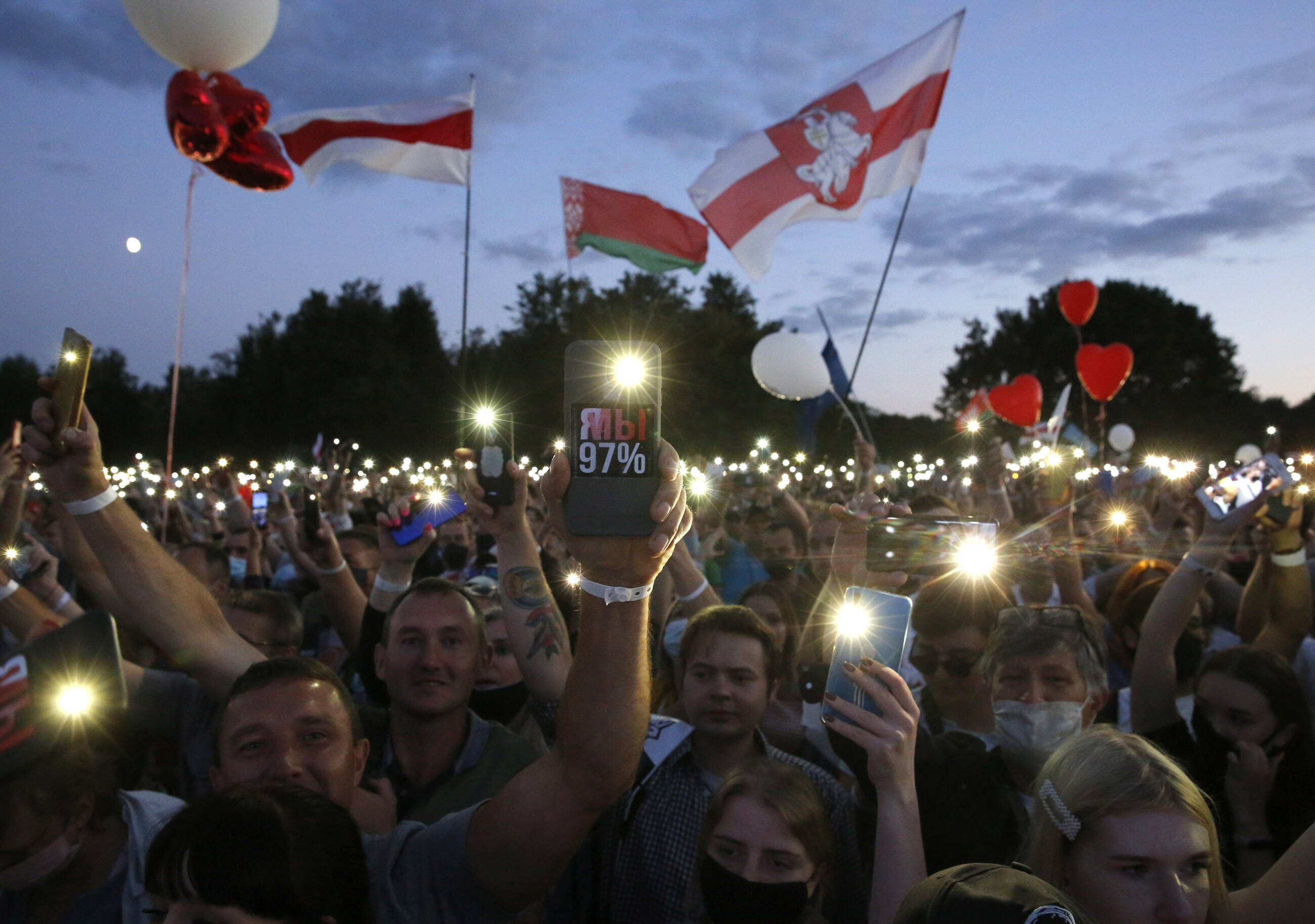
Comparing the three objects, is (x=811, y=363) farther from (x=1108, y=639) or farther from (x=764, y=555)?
(x=1108, y=639)

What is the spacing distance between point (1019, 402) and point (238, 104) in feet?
43.5

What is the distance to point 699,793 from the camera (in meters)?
2.90

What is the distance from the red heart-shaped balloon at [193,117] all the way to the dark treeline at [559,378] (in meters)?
26.7

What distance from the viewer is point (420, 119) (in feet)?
31.1

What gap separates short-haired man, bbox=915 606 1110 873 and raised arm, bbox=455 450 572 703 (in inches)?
46.1

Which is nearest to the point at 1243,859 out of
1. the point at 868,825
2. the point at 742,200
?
the point at 868,825

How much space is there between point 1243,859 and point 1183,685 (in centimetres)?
148

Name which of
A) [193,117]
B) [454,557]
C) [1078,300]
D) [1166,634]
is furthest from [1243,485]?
[1078,300]

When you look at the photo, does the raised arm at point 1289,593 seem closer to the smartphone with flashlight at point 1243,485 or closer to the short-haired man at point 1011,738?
the smartphone with flashlight at point 1243,485

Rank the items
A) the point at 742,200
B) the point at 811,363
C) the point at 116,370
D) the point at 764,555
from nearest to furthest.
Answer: the point at 764,555
the point at 742,200
the point at 811,363
the point at 116,370

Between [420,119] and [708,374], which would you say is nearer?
[420,119]

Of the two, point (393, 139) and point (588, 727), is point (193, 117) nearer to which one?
point (393, 139)

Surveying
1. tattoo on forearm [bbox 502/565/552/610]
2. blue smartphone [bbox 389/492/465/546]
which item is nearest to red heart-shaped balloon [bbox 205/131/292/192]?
blue smartphone [bbox 389/492/465/546]

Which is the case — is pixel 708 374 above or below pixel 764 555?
above
